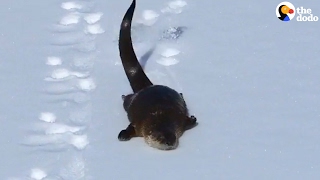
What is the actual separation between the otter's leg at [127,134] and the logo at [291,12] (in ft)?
7.61

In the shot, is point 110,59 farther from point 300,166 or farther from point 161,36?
point 300,166

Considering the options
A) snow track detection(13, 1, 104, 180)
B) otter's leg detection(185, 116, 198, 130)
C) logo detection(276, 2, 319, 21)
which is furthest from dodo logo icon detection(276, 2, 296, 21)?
otter's leg detection(185, 116, 198, 130)

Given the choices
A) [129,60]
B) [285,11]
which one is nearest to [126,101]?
[129,60]

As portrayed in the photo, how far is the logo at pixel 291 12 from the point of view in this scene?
5.55 m

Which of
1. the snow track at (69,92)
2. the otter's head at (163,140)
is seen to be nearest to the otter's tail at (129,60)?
the snow track at (69,92)

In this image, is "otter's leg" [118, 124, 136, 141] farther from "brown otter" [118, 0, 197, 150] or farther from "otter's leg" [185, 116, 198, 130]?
"otter's leg" [185, 116, 198, 130]

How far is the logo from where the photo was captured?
5.55 meters

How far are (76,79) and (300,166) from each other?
1915 millimetres

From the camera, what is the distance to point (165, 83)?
4.60 meters

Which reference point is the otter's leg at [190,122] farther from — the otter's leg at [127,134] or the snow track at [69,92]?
the snow track at [69,92]

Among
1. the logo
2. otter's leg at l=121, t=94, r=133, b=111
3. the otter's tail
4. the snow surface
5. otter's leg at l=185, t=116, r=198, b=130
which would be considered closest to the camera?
the snow surface

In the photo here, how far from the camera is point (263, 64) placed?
191 inches

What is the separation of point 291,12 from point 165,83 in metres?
1.78

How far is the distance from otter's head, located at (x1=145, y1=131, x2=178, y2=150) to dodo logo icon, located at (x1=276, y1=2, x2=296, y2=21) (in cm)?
229
